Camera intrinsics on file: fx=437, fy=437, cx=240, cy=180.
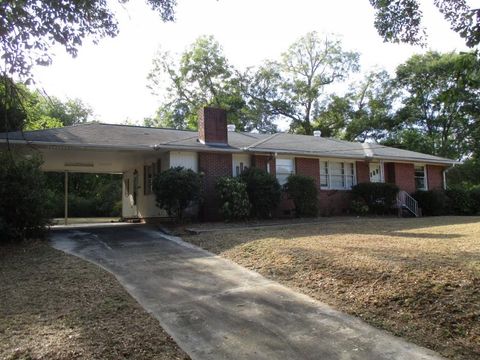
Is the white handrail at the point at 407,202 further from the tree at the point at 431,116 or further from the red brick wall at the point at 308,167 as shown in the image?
the tree at the point at 431,116

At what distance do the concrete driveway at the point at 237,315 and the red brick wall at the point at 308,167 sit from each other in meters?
10.1

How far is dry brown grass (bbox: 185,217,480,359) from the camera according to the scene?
5188 millimetres

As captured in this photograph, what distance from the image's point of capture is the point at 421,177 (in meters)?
23.5

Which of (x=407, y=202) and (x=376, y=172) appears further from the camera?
→ (x=376, y=172)

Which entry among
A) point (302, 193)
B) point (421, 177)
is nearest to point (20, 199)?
point (302, 193)

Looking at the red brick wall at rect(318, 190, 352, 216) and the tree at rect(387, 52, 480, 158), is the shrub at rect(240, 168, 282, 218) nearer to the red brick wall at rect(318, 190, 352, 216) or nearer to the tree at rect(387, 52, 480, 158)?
the red brick wall at rect(318, 190, 352, 216)

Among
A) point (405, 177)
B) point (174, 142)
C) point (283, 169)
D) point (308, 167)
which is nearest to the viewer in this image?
point (174, 142)

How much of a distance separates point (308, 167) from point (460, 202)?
928cm

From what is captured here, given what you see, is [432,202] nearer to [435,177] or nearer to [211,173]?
[435,177]

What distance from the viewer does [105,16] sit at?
880 cm

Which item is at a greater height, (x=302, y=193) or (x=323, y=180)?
(x=323, y=180)

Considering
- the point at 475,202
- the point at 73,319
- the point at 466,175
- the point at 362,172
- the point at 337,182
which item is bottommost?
the point at 73,319

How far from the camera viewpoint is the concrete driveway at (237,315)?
4.71 meters

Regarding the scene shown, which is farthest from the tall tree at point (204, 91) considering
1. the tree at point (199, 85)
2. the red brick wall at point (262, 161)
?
the red brick wall at point (262, 161)
